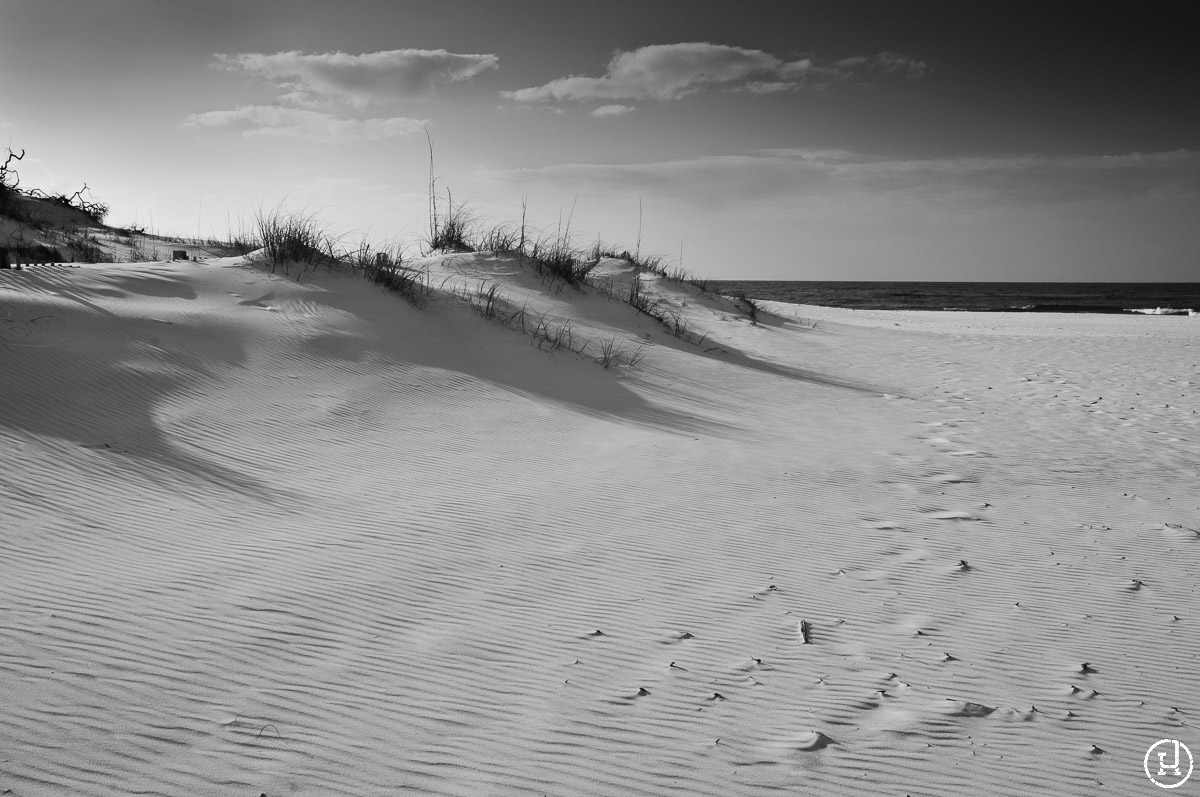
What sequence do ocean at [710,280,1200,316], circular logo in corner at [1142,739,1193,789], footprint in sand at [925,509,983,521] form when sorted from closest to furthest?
1. circular logo in corner at [1142,739,1193,789]
2. footprint in sand at [925,509,983,521]
3. ocean at [710,280,1200,316]

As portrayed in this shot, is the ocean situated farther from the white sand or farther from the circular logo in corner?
the circular logo in corner

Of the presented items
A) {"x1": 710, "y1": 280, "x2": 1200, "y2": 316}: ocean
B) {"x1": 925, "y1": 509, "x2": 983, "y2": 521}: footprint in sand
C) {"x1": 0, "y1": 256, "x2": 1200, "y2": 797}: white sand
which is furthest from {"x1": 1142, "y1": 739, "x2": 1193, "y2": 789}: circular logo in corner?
{"x1": 710, "y1": 280, "x2": 1200, "y2": 316}: ocean

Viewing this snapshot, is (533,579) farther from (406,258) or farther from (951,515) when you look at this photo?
(406,258)

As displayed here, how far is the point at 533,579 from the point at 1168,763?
93.0 inches

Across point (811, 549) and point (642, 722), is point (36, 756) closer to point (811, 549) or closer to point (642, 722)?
point (642, 722)

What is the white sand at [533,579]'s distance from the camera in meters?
2.23

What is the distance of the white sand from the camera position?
87.8 inches

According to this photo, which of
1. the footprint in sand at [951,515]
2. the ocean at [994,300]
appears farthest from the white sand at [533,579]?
the ocean at [994,300]

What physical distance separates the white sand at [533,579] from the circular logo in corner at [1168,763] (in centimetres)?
4

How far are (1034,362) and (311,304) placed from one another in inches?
378

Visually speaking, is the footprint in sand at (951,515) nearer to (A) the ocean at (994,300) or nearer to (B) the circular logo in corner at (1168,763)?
(B) the circular logo in corner at (1168,763)

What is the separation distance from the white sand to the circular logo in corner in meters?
0.04

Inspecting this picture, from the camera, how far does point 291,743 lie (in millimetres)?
2174

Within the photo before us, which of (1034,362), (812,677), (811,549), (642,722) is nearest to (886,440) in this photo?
(811,549)
